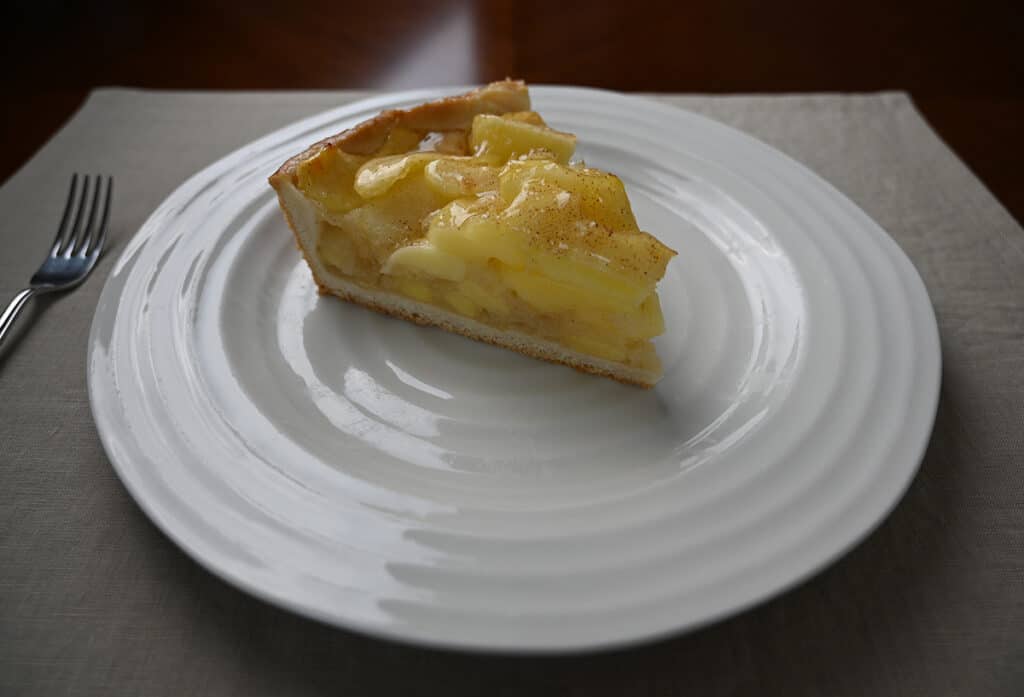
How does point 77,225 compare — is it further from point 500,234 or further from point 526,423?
point 526,423

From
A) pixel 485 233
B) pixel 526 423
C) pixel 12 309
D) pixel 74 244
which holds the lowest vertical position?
pixel 12 309

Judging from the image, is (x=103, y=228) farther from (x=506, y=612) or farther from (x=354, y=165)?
(x=506, y=612)

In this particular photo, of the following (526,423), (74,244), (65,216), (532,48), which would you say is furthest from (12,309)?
(532,48)

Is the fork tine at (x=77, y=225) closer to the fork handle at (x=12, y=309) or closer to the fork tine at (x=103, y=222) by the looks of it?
the fork tine at (x=103, y=222)

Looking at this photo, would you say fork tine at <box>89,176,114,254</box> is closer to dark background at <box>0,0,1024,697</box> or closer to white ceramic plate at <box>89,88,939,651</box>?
white ceramic plate at <box>89,88,939,651</box>

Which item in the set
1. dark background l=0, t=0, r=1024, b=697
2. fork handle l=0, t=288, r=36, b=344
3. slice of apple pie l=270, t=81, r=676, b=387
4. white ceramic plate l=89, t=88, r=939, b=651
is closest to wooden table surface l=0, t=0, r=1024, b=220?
dark background l=0, t=0, r=1024, b=697

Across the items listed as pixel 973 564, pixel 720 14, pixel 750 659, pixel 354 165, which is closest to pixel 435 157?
pixel 354 165
